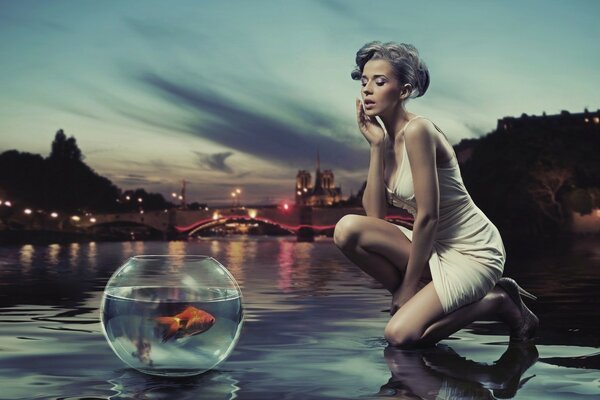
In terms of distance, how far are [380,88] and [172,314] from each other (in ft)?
8.11

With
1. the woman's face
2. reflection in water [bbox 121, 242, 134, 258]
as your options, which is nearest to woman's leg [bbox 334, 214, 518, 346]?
the woman's face

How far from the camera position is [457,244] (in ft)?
20.2

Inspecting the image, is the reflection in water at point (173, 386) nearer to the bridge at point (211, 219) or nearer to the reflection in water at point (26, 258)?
the reflection in water at point (26, 258)

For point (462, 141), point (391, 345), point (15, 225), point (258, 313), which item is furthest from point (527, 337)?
point (462, 141)

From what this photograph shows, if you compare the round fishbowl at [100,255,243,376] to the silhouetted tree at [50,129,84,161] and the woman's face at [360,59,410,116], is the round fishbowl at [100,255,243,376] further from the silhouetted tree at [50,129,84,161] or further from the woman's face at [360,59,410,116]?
the silhouetted tree at [50,129,84,161]

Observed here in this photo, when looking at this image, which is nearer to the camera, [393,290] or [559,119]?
[393,290]

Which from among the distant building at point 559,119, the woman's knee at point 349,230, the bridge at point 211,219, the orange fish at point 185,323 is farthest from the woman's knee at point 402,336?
the distant building at point 559,119

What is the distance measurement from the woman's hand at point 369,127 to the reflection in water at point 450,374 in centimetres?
137

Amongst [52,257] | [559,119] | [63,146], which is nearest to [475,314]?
[52,257]

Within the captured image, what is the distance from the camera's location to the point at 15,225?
84.9 meters

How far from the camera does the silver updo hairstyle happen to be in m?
6.06

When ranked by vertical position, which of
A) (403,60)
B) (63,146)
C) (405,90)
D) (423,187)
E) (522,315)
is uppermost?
(63,146)

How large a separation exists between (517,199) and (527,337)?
2390 inches

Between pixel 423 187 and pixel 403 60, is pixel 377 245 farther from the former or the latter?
pixel 403 60
